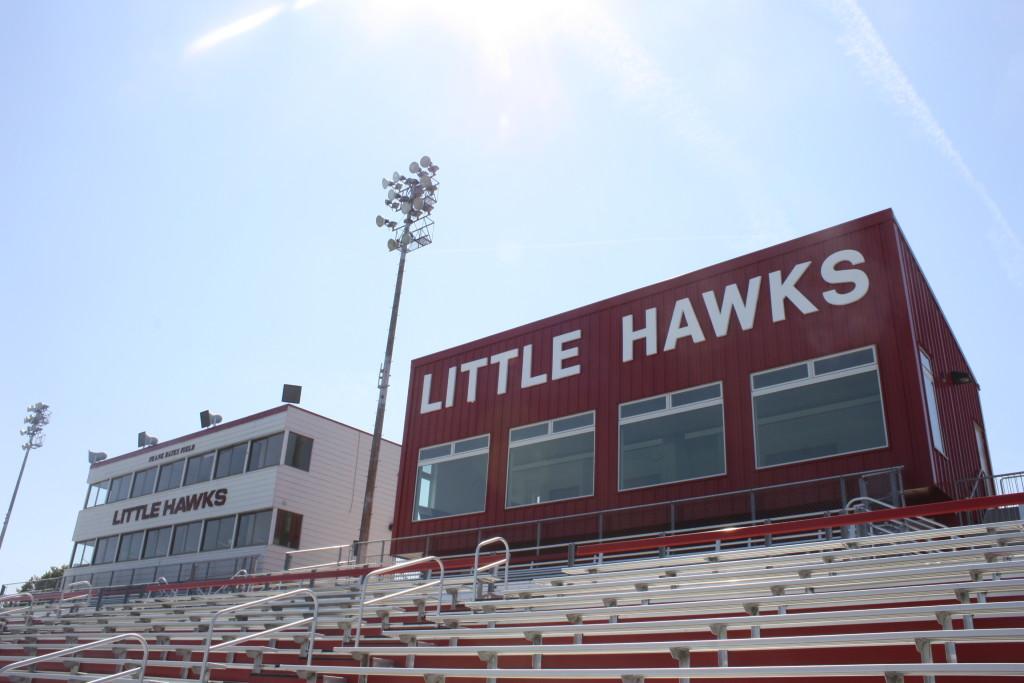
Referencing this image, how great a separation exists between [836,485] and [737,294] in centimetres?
351

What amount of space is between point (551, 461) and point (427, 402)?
3663 millimetres

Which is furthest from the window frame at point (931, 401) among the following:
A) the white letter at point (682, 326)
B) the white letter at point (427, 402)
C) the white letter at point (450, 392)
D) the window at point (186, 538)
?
the window at point (186, 538)

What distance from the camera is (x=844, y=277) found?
40.8 ft

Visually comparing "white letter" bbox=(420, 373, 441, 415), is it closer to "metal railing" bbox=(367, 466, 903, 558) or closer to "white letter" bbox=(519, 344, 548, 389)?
"white letter" bbox=(519, 344, 548, 389)

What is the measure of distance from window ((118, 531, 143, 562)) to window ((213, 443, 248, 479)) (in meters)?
4.33

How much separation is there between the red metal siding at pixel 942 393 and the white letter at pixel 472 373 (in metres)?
7.79

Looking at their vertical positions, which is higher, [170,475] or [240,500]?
[170,475]

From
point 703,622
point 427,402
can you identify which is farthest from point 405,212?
point 703,622

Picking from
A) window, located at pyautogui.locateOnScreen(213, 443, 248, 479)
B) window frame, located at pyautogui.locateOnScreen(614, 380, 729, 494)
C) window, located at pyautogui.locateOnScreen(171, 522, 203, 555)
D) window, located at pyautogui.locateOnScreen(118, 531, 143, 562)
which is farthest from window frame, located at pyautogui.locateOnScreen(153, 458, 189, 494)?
window frame, located at pyautogui.locateOnScreen(614, 380, 729, 494)

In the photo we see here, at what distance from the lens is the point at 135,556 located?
2820 cm

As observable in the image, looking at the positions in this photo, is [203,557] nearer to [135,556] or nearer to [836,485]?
[135,556]

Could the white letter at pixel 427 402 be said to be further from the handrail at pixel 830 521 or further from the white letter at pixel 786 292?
the white letter at pixel 786 292

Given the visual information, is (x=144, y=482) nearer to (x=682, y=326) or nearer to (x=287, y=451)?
(x=287, y=451)

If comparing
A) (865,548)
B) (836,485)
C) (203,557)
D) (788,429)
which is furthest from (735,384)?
(203,557)
